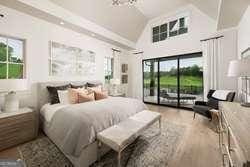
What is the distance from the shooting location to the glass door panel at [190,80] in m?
4.85

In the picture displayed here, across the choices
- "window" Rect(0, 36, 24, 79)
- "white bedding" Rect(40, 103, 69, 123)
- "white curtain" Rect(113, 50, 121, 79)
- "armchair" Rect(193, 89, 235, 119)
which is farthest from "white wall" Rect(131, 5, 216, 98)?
"window" Rect(0, 36, 24, 79)

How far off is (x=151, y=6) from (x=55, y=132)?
16.1ft

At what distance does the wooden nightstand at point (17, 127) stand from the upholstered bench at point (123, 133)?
5.33ft

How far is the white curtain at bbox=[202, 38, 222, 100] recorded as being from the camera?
13.8 feet

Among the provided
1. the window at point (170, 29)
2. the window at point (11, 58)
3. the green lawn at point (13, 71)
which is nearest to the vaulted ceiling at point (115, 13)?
the window at point (170, 29)

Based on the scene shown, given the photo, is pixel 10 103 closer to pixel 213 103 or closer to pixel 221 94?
pixel 213 103

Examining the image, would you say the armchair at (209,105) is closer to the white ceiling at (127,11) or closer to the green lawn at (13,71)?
the white ceiling at (127,11)

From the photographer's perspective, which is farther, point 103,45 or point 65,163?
point 103,45

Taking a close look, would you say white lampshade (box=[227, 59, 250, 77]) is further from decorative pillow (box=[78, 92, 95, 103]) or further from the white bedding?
the white bedding

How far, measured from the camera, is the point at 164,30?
5625 millimetres

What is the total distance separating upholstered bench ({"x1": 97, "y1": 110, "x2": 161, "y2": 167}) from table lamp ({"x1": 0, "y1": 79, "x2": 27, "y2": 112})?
1666 mm

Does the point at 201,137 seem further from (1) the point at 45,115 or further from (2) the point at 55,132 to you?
(1) the point at 45,115

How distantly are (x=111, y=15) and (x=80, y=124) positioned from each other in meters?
3.72

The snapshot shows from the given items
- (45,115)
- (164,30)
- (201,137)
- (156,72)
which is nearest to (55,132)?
(45,115)
